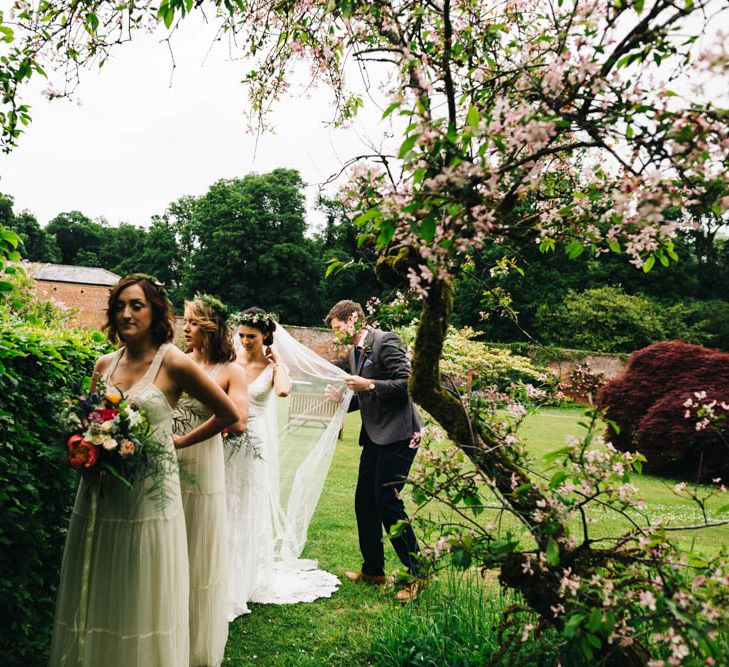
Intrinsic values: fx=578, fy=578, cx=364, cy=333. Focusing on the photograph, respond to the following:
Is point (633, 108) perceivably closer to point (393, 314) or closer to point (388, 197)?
point (388, 197)

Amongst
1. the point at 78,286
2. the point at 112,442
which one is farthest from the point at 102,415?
the point at 78,286

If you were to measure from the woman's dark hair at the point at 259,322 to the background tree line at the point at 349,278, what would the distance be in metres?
25.6

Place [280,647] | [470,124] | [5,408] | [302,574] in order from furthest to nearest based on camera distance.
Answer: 1. [302,574]
2. [280,647]
3. [5,408]
4. [470,124]

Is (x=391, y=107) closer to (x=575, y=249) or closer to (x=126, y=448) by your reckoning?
(x=575, y=249)

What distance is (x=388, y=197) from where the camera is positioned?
1.86 meters

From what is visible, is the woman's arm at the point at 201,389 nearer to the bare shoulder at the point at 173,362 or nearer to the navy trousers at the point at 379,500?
the bare shoulder at the point at 173,362

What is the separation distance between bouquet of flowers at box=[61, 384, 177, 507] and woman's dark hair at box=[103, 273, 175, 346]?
1.31 feet

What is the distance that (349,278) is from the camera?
43.7 m

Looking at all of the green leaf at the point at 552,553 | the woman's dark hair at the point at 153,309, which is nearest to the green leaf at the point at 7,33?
the woman's dark hair at the point at 153,309

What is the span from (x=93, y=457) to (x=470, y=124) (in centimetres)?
227

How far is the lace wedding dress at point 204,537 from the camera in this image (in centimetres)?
378

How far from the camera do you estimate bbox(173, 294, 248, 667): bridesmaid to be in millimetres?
3777

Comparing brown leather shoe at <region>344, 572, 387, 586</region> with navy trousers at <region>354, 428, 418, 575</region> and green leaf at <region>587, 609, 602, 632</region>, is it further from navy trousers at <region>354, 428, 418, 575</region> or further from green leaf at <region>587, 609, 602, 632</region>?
green leaf at <region>587, 609, 602, 632</region>

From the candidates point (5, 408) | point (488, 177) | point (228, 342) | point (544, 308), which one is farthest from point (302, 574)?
point (544, 308)
